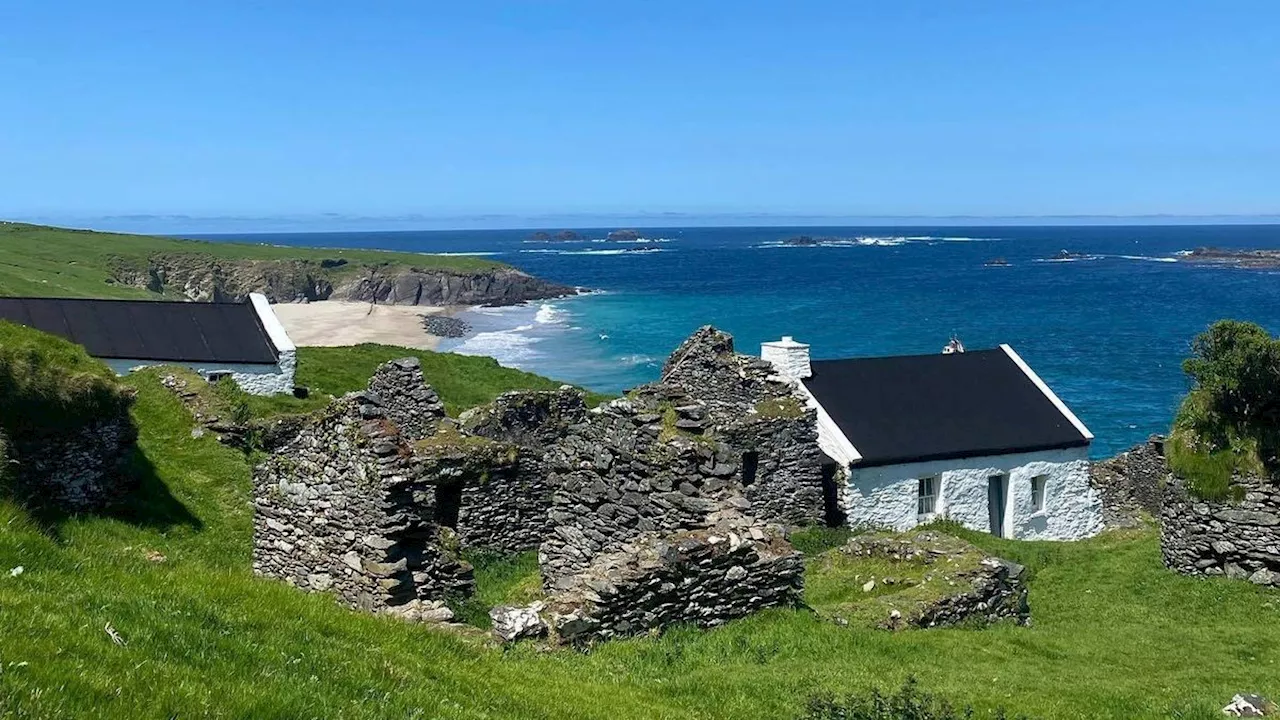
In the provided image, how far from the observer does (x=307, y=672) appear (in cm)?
845

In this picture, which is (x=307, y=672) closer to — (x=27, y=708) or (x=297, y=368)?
(x=27, y=708)

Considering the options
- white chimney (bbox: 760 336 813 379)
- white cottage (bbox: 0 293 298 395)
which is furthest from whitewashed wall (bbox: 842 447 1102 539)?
white cottage (bbox: 0 293 298 395)

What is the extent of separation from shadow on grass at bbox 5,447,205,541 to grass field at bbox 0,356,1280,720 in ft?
0.18

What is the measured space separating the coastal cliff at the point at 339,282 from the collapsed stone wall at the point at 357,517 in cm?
15310

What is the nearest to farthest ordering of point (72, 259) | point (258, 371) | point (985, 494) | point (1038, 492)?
point (985, 494) → point (1038, 492) → point (258, 371) → point (72, 259)

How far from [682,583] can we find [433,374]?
3283cm

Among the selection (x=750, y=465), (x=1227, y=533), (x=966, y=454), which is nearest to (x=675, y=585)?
(x=1227, y=533)

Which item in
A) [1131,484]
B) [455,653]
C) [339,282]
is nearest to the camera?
[455,653]

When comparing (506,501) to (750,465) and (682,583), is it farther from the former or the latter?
(750,465)

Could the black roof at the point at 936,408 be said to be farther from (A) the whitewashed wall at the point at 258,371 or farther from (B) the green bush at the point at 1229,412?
(A) the whitewashed wall at the point at 258,371

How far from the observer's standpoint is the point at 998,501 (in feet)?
114

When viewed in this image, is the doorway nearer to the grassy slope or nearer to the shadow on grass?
the shadow on grass

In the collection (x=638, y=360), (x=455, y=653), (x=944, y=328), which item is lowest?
(x=638, y=360)

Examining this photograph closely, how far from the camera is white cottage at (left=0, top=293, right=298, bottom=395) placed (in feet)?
130
